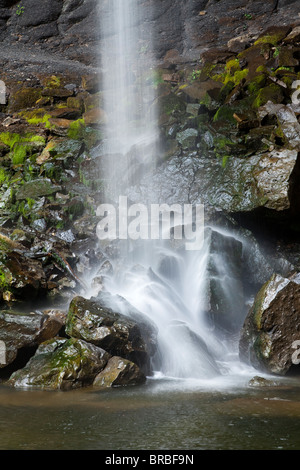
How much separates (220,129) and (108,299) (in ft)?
22.7

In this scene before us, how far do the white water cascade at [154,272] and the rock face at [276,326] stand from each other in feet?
2.02

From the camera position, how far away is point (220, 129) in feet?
38.8

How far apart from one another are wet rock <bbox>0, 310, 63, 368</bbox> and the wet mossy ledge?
0.02 metres

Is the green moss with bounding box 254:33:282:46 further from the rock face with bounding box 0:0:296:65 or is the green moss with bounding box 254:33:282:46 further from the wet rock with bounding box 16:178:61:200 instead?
the wet rock with bounding box 16:178:61:200

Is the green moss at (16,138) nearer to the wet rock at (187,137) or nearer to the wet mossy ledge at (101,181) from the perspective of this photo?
the wet mossy ledge at (101,181)

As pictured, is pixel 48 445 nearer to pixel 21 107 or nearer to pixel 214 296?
pixel 214 296

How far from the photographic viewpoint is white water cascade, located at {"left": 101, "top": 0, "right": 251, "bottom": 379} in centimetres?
630

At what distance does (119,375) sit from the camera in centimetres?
517

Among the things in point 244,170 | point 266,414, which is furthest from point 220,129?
point 266,414

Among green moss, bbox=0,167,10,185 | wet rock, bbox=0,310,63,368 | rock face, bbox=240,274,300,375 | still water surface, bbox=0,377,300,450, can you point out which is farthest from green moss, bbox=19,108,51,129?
still water surface, bbox=0,377,300,450

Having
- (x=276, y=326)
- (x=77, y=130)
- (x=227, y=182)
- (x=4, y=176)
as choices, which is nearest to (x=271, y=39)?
(x=77, y=130)

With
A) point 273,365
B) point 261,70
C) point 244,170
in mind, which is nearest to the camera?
point 273,365

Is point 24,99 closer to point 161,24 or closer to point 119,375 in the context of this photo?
point 161,24

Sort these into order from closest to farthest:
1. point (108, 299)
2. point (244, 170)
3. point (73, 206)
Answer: point (108, 299) → point (244, 170) → point (73, 206)
